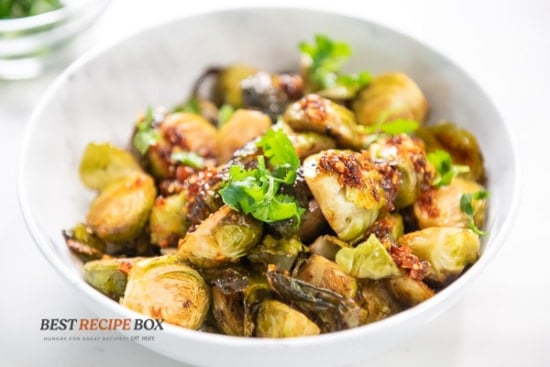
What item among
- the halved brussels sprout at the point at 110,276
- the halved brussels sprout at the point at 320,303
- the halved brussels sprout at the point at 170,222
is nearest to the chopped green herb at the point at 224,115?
the halved brussels sprout at the point at 170,222

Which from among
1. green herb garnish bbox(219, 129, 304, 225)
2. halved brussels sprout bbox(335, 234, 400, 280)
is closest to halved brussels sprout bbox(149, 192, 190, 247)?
green herb garnish bbox(219, 129, 304, 225)

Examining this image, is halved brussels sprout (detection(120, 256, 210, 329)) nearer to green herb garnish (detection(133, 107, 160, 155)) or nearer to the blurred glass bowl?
green herb garnish (detection(133, 107, 160, 155))

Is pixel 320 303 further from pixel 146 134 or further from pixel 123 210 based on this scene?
pixel 146 134

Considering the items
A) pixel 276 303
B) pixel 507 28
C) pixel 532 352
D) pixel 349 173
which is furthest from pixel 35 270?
pixel 507 28

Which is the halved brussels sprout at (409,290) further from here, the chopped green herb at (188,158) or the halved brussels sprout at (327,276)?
the chopped green herb at (188,158)

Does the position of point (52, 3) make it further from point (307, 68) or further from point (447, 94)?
point (447, 94)
